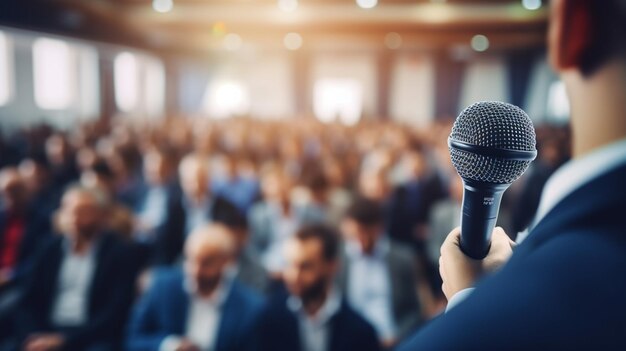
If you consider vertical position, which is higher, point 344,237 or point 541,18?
point 541,18

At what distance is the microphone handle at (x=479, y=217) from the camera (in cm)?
37

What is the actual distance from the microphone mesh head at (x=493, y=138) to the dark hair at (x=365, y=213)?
265 cm

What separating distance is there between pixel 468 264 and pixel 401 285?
2736mm

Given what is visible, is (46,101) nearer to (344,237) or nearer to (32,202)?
(32,202)

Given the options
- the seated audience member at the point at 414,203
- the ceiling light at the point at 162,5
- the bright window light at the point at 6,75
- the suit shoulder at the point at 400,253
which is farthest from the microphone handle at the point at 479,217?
the bright window light at the point at 6,75

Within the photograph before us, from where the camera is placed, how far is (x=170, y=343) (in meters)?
2.53

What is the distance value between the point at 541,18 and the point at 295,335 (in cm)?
1118

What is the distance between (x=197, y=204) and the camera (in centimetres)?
448

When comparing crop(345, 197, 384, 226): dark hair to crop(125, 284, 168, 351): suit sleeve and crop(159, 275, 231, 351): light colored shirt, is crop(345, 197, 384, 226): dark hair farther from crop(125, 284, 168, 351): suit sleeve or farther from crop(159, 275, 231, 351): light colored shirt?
crop(125, 284, 168, 351): suit sleeve

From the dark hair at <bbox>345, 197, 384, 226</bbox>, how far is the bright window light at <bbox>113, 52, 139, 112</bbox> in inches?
492

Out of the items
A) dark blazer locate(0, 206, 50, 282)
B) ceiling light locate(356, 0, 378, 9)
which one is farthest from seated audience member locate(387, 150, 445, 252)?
ceiling light locate(356, 0, 378, 9)

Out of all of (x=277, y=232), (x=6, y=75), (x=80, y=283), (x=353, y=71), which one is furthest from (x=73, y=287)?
(x=353, y=71)

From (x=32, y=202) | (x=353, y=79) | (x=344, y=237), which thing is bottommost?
(x=353, y=79)

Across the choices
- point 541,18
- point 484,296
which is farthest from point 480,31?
point 484,296
